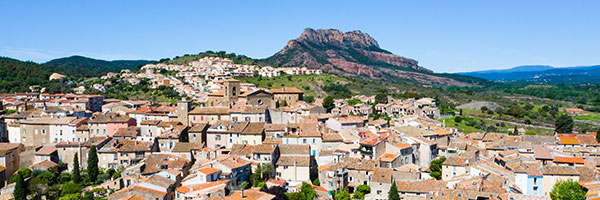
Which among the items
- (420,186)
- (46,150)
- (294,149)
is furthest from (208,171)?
(46,150)

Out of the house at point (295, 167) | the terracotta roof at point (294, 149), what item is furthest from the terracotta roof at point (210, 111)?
the house at point (295, 167)

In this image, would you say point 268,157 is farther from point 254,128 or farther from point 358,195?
point 358,195

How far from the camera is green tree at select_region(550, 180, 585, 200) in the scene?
35031mm

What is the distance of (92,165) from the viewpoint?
42.6m

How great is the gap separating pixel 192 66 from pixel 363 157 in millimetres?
98106

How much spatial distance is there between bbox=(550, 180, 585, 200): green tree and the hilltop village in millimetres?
1258

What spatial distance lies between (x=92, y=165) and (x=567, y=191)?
1600 inches

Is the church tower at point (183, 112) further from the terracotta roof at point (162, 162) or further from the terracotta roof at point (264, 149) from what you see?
the terracotta roof at point (264, 149)

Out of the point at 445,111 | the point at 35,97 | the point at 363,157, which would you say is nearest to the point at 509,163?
the point at 363,157

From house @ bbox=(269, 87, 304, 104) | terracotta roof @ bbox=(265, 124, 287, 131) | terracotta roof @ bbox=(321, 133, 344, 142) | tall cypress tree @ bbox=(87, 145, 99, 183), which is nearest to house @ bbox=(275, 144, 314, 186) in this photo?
terracotta roof @ bbox=(321, 133, 344, 142)

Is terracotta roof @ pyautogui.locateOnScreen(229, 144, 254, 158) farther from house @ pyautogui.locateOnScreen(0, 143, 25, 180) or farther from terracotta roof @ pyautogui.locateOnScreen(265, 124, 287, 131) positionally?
house @ pyautogui.locateOnScreen(0, 143, 25, 180)

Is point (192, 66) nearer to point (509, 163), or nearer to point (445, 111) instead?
point (445, 111)

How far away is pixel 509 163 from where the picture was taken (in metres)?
41.6

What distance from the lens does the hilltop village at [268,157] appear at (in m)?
36.1
